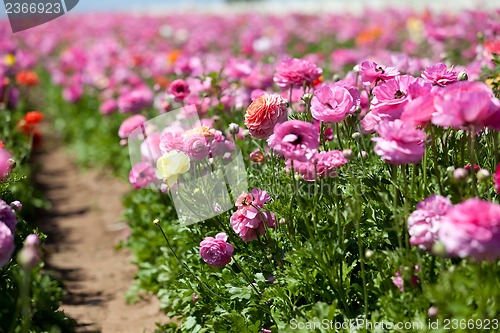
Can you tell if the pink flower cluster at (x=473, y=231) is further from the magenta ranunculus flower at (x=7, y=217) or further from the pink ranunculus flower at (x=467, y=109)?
the magenta ranunculus flower at (x=7, y=217)

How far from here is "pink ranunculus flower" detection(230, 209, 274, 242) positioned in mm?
2473

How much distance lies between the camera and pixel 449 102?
1.84 meters

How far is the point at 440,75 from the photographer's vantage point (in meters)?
2.45

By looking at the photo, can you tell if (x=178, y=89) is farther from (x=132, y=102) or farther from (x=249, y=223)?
(x=132, y=102)

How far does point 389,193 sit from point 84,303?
2117 mm

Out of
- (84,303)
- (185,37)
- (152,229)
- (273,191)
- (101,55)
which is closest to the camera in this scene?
(273,191)

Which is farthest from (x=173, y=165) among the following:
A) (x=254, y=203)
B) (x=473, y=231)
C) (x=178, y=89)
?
(x=473, y=231)

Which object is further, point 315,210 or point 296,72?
point 296,72

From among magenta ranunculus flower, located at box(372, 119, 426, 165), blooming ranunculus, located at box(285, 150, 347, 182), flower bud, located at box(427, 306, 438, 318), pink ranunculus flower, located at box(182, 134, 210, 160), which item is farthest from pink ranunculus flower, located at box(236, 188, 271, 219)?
flower bud, located at box(427, 306, 438, 318)

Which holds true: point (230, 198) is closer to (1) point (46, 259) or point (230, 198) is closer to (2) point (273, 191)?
(2) point (273, 191)

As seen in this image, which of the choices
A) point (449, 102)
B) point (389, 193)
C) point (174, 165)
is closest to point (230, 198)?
point (174, 165)

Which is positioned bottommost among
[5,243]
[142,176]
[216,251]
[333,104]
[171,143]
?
[142,176]

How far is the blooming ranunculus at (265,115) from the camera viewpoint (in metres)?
2.43

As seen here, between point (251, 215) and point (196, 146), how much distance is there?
0.37 meters
